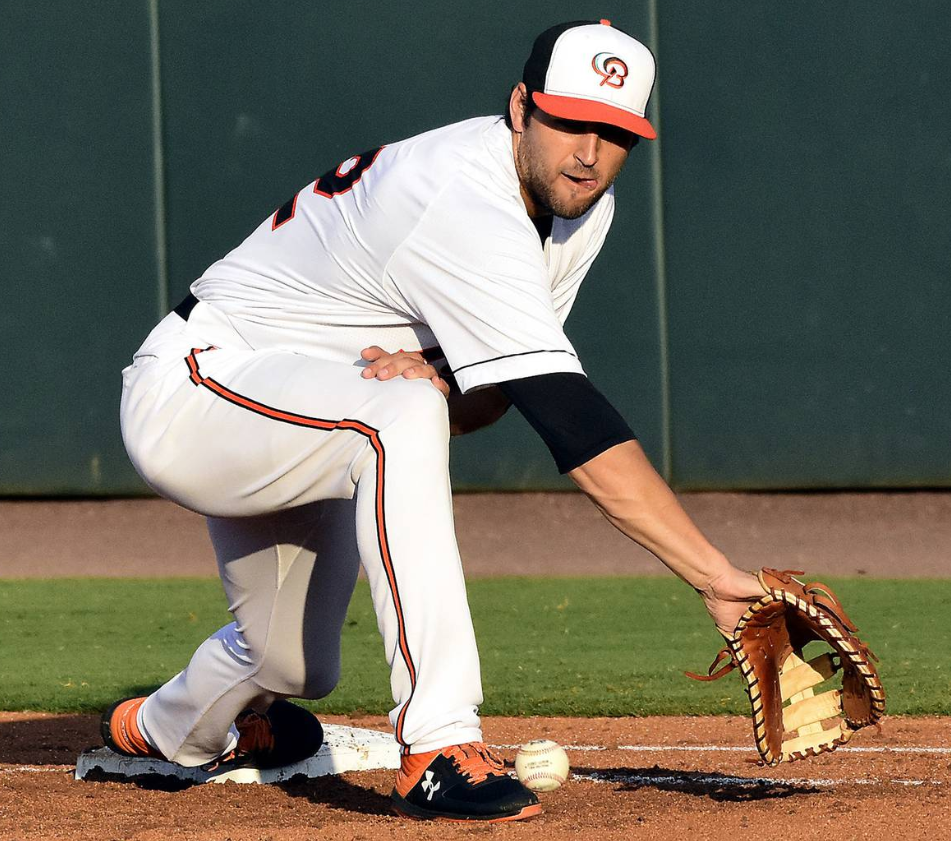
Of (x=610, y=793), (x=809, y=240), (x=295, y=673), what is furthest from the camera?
(x=809, y=240)

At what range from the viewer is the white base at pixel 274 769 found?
128 inches

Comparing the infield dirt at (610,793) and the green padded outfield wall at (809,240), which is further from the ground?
the green padded outfield wall at (809,240)

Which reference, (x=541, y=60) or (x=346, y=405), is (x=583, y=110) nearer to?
(x=541, y=60)

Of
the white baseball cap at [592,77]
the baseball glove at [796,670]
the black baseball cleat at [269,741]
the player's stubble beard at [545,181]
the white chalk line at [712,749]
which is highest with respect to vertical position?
the white baseball cap at [592,77]

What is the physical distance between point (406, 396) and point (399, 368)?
122mm

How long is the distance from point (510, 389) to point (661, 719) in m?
1.87

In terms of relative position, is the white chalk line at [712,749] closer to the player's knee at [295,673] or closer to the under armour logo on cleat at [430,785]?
the player's knee at [295,673]

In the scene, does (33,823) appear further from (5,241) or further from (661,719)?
(5,241)

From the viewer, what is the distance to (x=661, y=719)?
407 centimetres

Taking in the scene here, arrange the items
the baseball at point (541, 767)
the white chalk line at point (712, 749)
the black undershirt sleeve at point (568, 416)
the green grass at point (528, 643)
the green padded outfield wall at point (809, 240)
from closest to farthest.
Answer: the black undershirt sleeve at point (568, 416) < the baseball at point (541, 767) < the white chalk line at point (712, 749) < the green grass at point (528, 643) < the green padded outfield wall at point (809, 240)

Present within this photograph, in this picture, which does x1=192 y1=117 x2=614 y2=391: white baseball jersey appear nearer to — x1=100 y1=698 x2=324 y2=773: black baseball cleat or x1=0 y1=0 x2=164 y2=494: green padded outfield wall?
x1=100 y1=698 x2=324 y2=773: black baseball cleat

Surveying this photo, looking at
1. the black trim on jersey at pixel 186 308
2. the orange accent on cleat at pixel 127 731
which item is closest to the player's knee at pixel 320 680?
the orange accent on cleat at pixel 127 731

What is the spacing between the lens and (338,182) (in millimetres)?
2836

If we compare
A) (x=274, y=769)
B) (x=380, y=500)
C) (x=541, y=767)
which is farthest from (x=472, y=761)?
(x=274, y=769)
